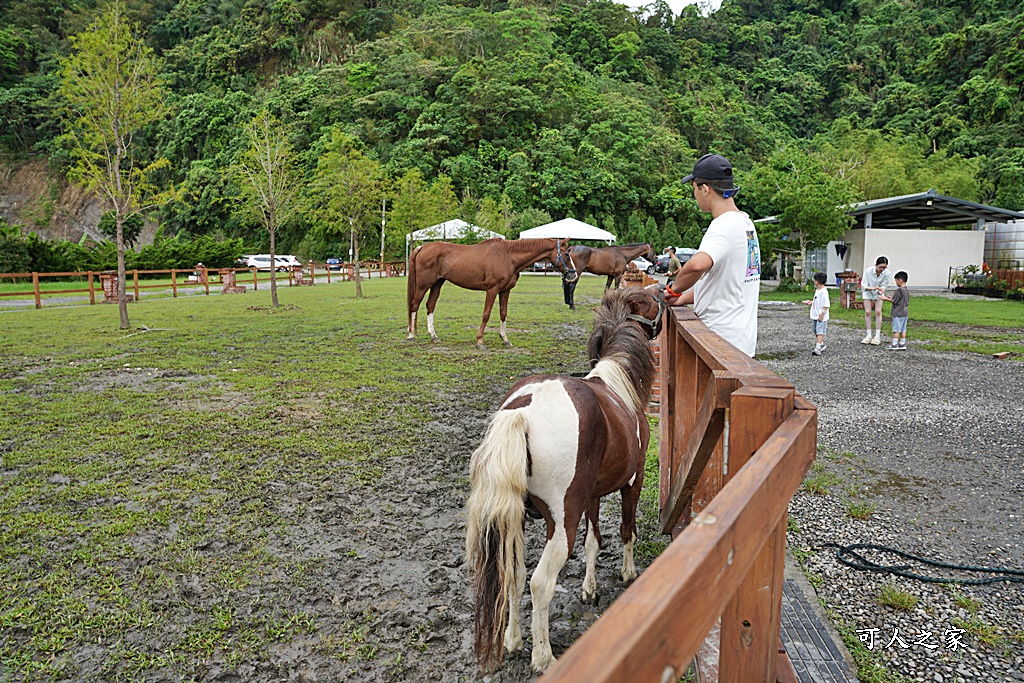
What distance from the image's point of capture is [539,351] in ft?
33.3

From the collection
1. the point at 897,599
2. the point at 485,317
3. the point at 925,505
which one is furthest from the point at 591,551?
the point at 485,317

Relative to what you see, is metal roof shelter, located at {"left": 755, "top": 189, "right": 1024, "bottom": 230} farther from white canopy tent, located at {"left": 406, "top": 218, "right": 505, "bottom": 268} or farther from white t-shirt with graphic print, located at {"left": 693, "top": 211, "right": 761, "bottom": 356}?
white t-shirt with graphic print, located at {"left": 693, "top": 211, "right": 761, "bottom": 356}

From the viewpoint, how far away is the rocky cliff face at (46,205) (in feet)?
186

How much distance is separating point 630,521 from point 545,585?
36.1 inches

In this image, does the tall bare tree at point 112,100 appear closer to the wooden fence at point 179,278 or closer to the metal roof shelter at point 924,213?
the wooden fence at point 179,278

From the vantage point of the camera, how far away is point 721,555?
2.97ft

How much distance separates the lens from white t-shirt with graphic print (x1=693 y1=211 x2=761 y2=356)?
3.01m

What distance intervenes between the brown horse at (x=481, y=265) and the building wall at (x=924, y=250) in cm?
1874

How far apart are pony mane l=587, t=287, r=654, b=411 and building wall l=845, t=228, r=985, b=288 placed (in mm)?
24463

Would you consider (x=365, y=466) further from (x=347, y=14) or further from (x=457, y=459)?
(x=347, y=14)

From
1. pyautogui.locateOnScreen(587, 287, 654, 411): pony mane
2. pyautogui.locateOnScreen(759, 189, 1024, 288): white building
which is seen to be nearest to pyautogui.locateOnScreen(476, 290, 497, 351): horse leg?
pyautogui.locateOnScreen(587, 287, 654, 411): pony mane

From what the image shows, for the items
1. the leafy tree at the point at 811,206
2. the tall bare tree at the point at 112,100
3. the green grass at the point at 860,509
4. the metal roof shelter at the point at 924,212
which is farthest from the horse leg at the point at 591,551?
the metal roof shelter at the point at 924,212

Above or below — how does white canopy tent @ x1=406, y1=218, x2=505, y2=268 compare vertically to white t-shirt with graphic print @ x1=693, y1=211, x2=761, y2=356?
above

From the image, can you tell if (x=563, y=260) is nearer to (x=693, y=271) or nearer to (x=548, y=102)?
(x=693, y=271)
